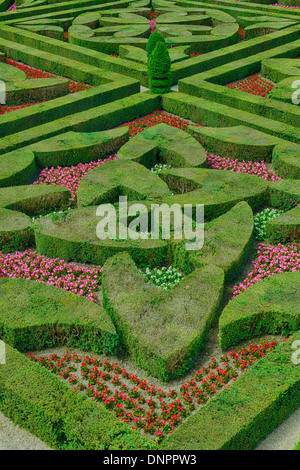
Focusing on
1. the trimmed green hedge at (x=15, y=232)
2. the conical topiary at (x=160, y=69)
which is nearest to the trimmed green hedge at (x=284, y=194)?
the trimmed green hedge at (x=15, y=232)

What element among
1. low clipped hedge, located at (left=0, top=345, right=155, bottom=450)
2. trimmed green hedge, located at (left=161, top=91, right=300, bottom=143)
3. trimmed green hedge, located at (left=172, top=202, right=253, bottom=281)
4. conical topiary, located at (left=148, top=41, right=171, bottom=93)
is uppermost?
conical topiary, located at (left=148, top=41, right=171, bottom=93)

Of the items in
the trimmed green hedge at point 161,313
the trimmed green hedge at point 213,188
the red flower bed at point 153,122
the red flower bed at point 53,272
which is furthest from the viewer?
the red flower bed at point 153,122

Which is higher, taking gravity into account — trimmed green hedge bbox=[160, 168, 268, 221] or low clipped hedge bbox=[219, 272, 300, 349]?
trimmed green hedge bbox=[160, 168, 268, 221]

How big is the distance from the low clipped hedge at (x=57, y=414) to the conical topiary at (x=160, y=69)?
1309 centimetres

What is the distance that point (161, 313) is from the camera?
8609 mm

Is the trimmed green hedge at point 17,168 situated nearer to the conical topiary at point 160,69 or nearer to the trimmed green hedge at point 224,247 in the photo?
the trimmed green hedge at point 224,247

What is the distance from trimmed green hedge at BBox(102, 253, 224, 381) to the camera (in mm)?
7984

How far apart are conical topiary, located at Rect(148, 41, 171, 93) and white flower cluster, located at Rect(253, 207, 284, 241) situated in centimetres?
796

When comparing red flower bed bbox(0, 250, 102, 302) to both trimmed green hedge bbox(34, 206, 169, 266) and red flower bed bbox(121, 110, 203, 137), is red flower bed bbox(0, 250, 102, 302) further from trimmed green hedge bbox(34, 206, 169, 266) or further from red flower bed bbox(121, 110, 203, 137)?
red flower bed bbox(121, 110, 203, 137)

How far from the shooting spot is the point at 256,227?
11.8 metres

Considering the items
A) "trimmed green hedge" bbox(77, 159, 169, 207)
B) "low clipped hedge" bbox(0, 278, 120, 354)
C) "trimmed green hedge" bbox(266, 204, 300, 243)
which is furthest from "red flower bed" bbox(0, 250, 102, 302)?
A: "trimmed green hedge" bbox(266, 204, 300, 243)

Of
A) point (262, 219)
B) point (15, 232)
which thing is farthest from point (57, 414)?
point (262, 219)

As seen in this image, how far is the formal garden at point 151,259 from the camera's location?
7234 mm

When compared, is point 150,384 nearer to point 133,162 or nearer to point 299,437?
point 299,437
